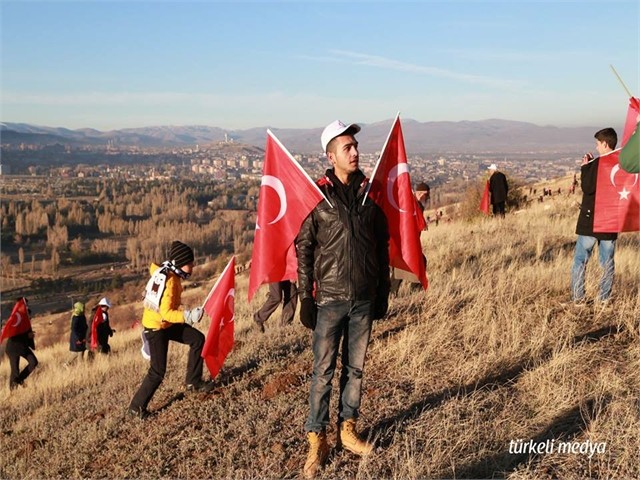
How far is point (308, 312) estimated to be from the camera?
3777 millimetres

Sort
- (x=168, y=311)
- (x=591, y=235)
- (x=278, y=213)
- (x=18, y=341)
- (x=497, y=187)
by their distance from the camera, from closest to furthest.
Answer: (x=278, y=213)
(x=168, y=311)
(x=591, y=235)
(x=18, y=341)
(x=497, y=187)

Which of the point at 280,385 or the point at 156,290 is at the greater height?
the point at 156,290

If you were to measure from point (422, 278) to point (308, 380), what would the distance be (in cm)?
162

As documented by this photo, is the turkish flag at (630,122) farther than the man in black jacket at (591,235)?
No

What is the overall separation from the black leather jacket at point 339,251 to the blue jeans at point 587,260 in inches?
158

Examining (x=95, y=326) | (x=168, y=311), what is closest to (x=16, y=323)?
(x=95, y=326)

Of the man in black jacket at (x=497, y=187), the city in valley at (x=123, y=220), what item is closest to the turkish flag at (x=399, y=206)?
the man in black jacket at (x=497, y=187)

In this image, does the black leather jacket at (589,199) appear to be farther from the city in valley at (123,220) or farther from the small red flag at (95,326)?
the city in valley at (123,220)

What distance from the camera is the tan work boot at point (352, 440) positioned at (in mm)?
4012

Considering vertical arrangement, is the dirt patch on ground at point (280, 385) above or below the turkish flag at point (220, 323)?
below

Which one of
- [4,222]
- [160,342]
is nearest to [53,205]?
[4,222]

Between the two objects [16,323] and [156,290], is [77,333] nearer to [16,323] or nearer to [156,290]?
[16,323]

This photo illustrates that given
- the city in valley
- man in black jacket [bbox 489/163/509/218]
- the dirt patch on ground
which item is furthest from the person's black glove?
the city in valley

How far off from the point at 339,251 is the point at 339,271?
132 millimetres
